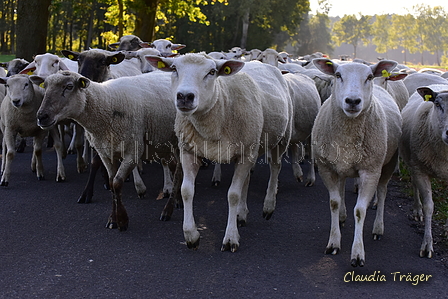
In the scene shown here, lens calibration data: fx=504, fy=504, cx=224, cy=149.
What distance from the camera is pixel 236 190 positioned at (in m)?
5.28

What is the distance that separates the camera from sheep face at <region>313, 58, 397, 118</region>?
4785mm

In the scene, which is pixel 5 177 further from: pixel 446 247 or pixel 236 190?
pixel 446 247

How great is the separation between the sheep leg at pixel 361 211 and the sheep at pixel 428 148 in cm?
68

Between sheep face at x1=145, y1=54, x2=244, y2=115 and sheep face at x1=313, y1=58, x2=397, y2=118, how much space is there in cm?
100

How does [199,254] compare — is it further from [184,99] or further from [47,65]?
[47,65]

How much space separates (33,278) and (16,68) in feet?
21.2

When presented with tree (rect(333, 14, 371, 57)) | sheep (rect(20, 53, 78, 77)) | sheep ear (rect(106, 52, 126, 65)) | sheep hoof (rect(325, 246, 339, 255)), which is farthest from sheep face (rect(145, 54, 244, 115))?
tree (rect(333, 14, 371, 57))

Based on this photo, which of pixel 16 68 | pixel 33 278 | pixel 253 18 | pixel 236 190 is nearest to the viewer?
pixel 33 278

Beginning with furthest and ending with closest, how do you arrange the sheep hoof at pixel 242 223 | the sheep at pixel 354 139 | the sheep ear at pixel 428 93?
1. the sheep hoof at pixel 242 223
2. the sheep ear at pixel 428 93
3. the sheep at pixel 354 139

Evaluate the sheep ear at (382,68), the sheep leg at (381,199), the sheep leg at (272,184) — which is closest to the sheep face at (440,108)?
the sheep ear at (382,68)

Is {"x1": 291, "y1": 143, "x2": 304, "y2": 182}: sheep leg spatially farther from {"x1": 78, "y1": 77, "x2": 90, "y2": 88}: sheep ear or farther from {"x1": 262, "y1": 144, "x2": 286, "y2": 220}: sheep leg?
{"x1": 78, "y1": 77, "x2": 90, "y2": 88}: sheep ear

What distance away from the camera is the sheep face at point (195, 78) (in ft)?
Result: 15.2

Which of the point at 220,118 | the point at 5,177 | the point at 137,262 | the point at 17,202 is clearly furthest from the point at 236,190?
the point at 5,177

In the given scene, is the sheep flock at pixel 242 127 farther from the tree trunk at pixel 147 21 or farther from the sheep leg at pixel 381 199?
the tree trunk at pixel 147 21
